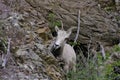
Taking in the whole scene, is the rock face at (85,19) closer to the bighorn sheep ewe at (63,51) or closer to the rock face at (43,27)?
the rock face at (43,27)

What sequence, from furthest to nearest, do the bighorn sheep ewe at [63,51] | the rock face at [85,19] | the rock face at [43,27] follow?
the rock face at [85,19] → the bighorn sheep ewe at [63,51] → the rock face at [43,27]

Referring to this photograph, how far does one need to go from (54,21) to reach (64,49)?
2000 mm

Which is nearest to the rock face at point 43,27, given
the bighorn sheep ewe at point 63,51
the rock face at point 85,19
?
the rock face at point 85,19

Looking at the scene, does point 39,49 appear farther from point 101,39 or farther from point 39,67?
point 101,39

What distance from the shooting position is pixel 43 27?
10922mm

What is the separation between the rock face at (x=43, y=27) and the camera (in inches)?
320

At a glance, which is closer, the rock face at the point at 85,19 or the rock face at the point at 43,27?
the rock face at the point at 43,27

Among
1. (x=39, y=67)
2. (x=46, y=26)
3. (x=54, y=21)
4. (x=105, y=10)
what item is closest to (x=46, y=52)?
(x=39, y=67)

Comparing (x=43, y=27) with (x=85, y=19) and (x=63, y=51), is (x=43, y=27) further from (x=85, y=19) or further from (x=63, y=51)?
(x=85, y=19)

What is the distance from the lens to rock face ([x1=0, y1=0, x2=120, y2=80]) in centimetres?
813

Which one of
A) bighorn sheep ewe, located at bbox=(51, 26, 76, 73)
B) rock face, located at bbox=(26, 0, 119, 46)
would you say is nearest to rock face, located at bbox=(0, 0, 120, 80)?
rock face, located at bbox=(26, 0, 119, 46)

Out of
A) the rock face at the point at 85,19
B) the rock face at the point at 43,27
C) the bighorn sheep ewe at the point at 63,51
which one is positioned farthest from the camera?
the rock face at the point at 85,19

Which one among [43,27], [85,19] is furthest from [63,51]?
[85,19]

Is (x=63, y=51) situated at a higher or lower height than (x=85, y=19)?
lower
